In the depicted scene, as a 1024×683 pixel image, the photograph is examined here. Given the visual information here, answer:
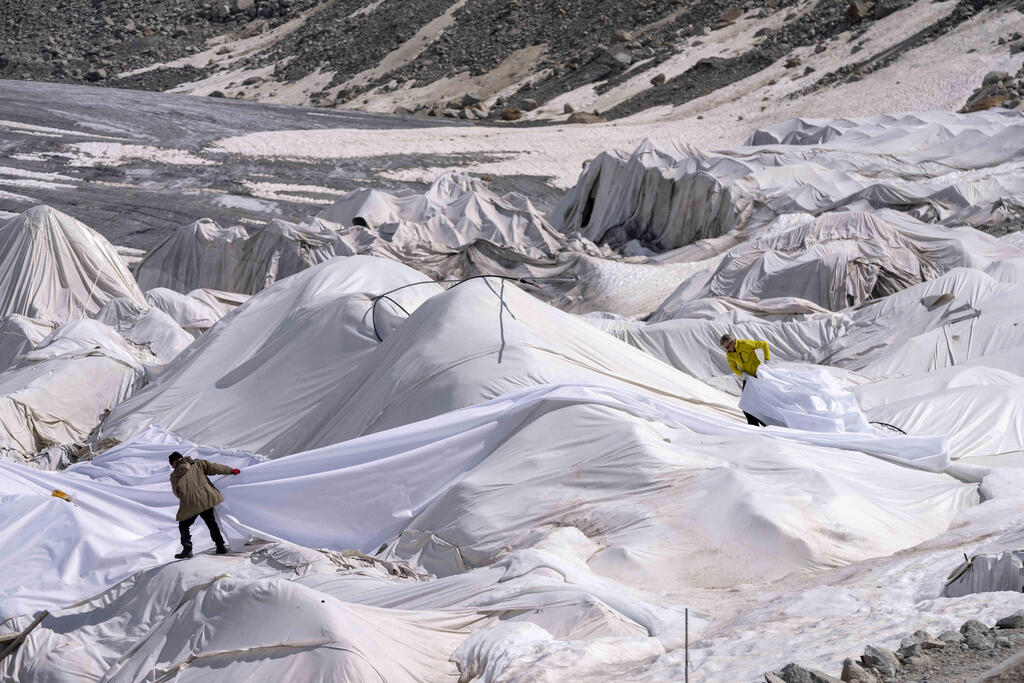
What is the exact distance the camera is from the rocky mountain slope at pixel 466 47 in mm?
44344

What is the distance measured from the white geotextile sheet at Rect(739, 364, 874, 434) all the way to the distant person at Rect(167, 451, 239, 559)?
4638 millimetres

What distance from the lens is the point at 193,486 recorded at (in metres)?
8.46

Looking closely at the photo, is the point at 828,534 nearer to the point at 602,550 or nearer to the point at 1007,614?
the point at 602,550

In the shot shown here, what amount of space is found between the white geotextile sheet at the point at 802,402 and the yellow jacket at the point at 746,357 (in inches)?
3.0

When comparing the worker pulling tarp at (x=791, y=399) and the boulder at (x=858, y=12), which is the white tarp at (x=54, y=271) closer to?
the worker pulling tarp at (x=791, y=399)

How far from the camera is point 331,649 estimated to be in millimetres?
6164

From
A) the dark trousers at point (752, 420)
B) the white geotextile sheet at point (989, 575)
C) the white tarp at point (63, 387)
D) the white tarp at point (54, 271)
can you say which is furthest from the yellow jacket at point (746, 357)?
the white tarp at point (54, 271)

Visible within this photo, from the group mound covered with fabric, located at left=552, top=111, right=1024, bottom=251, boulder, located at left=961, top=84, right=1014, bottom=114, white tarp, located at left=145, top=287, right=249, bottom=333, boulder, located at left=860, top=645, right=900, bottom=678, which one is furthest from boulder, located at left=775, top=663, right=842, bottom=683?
boulder, located at left=961, top=84, right=1014, bottom=114

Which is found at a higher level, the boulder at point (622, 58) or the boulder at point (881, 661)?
the boulder at point (881, 661)

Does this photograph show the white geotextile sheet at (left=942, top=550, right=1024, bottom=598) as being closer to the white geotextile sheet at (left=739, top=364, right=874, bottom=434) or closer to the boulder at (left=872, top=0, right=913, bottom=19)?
the white geotextile sheet at (left=739, top=364, right=874, bottom=434)

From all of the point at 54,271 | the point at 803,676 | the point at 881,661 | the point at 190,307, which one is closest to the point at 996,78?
the point at 190,307

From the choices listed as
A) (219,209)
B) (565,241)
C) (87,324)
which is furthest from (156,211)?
(87,324)

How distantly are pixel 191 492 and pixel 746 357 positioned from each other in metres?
4.88

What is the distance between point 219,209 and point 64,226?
10.4 m
